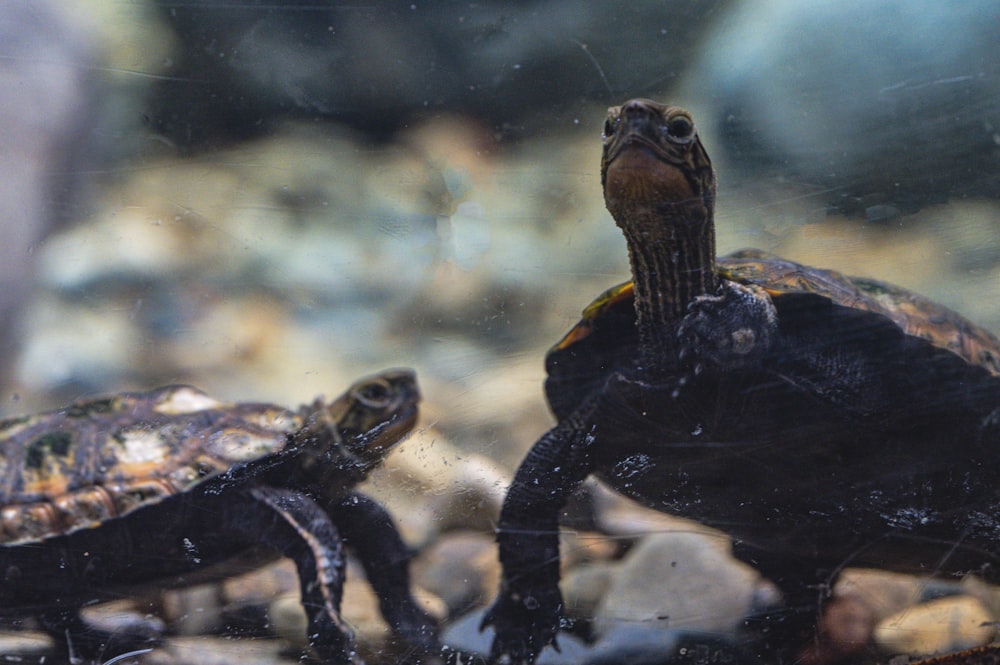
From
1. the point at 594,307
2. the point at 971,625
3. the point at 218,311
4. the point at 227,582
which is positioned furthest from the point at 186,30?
the point at 971,625

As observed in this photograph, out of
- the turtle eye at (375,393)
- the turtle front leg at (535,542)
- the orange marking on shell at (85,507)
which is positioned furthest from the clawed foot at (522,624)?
the orange marking on shell at (85,507)

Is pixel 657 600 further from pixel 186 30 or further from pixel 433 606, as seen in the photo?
pixel 186 30

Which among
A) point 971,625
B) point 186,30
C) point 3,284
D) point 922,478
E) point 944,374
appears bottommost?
point 971,625

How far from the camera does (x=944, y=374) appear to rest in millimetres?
1071

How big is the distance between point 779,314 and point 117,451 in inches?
50.7

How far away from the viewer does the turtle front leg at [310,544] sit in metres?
1.25

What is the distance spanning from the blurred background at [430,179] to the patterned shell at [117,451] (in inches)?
2.7

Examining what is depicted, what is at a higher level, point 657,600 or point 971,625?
point 657,600

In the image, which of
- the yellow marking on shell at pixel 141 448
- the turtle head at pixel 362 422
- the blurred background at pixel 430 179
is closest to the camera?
the blurred background at pixel 430 179

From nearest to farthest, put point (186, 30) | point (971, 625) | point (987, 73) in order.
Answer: point (987, 73) → point (186, 30) → point (971, 625)

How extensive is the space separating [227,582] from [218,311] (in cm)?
51

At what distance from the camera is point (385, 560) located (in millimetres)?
1198

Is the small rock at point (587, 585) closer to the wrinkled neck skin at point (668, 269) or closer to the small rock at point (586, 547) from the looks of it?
the small rock at point (586, 547)

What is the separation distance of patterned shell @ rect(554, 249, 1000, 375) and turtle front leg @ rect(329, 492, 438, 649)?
1.44 feet
